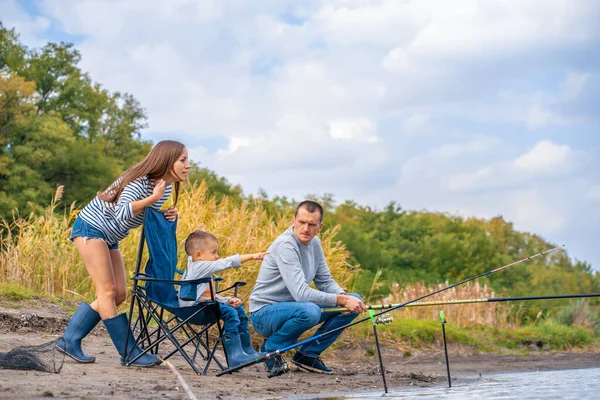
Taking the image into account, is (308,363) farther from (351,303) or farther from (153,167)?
(153,167)

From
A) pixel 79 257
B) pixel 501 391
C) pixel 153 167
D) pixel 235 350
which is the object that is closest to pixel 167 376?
pixel 235 350

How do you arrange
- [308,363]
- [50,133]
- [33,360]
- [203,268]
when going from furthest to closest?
[50,133], [308,363], [203,268], [33,360]

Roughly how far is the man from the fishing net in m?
1.67

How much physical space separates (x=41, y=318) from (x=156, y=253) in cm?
322

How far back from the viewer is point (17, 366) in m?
5.61

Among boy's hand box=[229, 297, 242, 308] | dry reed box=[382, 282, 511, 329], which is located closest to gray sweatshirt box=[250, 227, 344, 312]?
boy's hand box=[229, 297, 242, 308]

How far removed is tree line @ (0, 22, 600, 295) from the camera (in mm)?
25516

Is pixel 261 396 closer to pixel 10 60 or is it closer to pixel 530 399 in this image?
pixel 530 399

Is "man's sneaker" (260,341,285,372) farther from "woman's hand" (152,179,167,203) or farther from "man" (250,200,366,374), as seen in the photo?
"woman's hand" (152,179,167,203)

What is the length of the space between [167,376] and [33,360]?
0.91 metres

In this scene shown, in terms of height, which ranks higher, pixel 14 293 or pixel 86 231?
pixel 86 231

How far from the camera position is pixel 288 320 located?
6.44 meters

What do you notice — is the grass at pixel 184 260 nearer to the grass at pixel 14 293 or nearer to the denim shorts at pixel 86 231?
the grass at pixel 14 293

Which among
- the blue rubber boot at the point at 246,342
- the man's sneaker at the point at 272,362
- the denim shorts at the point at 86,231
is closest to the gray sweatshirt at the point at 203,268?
the blue rubber boot at the point at 246,342
